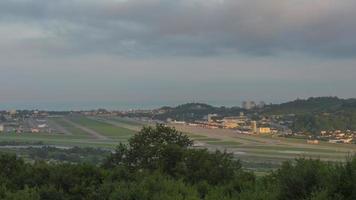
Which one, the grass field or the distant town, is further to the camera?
the distant town

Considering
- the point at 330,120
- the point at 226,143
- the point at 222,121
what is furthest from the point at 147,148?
the point at 222,121

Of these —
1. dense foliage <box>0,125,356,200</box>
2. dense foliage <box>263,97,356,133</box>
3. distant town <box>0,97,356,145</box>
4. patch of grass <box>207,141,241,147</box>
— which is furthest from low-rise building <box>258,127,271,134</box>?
dense foliage <box>0,125,356,200</box>

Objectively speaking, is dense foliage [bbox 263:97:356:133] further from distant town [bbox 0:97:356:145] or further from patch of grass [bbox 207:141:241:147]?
patch of grass [bbox 207:141:241:147]

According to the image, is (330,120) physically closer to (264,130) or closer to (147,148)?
(264,130)

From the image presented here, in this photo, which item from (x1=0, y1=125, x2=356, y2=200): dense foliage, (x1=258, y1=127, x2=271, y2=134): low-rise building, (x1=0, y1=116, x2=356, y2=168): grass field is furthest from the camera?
(x1=258, y1=127, x2=271, y2=134): low-rise building

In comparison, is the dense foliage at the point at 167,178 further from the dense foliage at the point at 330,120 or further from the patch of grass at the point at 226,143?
the dense foliage at the point at 330,120

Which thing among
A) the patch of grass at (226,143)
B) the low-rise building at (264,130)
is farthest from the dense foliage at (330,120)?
the patch of grass at (226,143)
